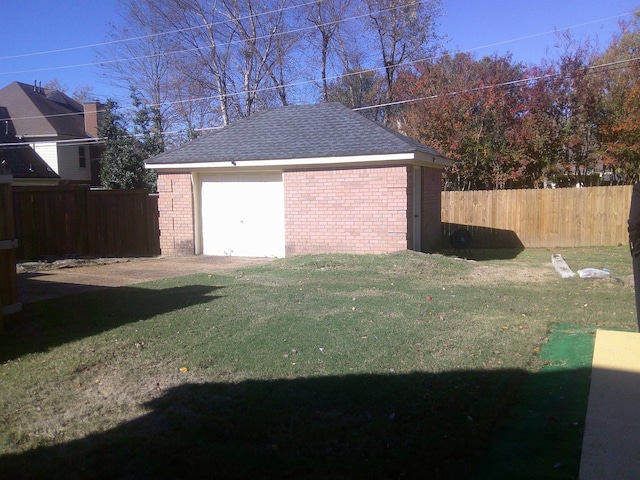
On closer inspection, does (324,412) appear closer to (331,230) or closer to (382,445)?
(382,445)

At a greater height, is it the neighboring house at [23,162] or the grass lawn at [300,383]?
the neighboring house at [23,162]

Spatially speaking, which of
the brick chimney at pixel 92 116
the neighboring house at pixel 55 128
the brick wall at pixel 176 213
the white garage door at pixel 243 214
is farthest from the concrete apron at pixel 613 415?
the brick chimney at pixel 92 116

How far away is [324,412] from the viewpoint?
178 inches

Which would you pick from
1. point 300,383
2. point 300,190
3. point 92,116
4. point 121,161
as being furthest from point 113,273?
point 92,116

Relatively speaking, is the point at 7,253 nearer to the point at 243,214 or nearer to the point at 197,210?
the point at 243,214

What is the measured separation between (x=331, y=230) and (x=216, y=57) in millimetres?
20027

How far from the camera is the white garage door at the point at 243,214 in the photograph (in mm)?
14930

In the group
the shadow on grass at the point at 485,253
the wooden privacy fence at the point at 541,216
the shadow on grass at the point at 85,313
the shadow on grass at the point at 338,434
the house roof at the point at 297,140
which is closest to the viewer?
the shadow on grass at the point at 338,434

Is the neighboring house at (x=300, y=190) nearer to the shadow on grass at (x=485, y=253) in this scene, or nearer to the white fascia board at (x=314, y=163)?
the white fascia board at (x=314, y=163)

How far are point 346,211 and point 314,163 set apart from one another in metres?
1.40

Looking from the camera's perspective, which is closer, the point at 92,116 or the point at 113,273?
the point at 113,273

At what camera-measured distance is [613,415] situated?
15.0 ft

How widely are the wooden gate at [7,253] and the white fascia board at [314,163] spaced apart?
7760 millimetres

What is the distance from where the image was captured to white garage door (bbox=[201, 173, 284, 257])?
588 inches
